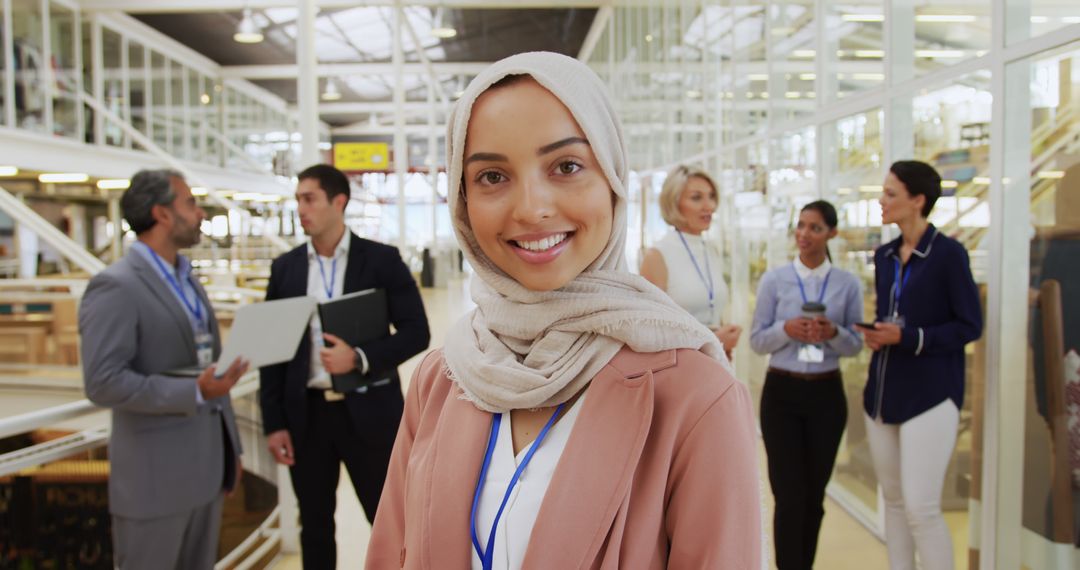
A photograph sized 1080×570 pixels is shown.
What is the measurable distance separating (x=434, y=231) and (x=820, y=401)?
20.2 metres

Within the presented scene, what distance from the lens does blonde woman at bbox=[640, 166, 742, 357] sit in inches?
142

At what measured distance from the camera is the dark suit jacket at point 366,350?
3002mm

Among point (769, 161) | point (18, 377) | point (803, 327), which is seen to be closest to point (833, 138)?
point (769, 161)

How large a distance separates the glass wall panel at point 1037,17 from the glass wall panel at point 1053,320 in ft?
0.32

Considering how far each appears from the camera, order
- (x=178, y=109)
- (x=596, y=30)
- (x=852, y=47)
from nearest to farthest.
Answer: (x=852, y=47) → (x=596, y=30) → (x=178, y=109)

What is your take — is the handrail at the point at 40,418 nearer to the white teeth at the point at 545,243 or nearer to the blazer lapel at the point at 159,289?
the blazer lapel at the point at 159,289

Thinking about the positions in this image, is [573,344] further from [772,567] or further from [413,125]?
[413,125]

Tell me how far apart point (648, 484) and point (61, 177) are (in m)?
17.3

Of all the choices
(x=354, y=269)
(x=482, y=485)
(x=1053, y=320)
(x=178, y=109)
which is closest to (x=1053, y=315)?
(x=1053, y=320)

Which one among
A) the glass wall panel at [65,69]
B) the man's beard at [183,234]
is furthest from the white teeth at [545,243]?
the glass wall panel at [65,69]

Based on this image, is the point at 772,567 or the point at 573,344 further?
the point at 772,567

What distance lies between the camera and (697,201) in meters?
3.69

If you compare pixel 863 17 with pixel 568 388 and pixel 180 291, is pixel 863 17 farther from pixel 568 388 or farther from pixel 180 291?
pixel 568 388

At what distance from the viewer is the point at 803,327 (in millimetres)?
3408
